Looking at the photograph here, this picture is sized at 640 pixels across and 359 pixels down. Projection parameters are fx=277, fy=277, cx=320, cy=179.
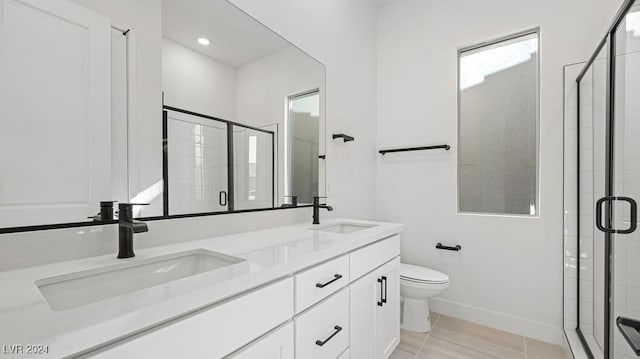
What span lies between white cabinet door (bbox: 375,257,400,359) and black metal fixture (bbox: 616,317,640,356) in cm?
97

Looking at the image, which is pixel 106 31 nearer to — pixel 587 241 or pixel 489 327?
pixel 587 241

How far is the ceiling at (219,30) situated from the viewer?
1.19 metres

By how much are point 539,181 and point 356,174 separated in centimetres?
140

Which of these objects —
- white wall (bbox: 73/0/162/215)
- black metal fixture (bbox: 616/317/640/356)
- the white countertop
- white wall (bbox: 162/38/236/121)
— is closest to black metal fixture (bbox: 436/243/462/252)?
black metal fixture (bbox: 616/317/640/356)

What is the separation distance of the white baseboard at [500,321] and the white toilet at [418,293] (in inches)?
14.1

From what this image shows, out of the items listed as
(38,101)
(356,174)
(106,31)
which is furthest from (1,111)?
(356,174)

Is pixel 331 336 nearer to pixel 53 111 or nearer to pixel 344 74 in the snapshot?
pixel 53 111

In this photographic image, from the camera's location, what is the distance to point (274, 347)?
829 millimetres

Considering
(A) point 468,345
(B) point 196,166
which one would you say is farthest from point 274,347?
(A) point 468,345

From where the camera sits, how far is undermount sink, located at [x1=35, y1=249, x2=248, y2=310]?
2.27 feet

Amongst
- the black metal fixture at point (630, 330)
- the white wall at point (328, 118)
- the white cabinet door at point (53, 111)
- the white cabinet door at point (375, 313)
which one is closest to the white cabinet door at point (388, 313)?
the white cabinet door at point (375, 313)

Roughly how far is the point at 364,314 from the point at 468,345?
114 cm

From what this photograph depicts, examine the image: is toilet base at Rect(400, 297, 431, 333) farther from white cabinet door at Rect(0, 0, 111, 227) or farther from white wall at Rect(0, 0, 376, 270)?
white cabinet door at Rect(0, 0, 111, 227)

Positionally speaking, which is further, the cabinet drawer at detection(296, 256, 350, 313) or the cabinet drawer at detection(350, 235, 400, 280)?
the cabinet drawer at detection(350, 235, 400, 280)
